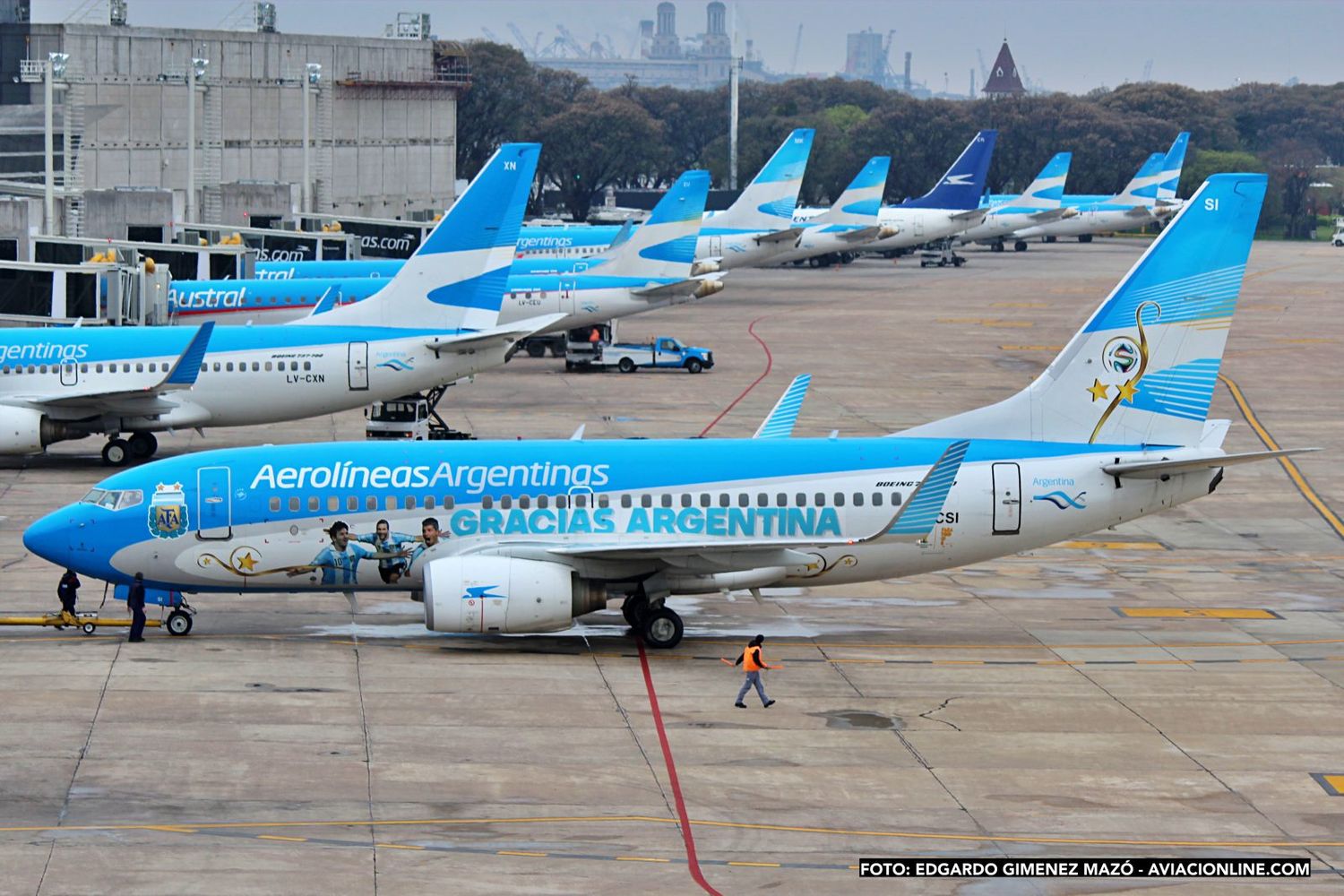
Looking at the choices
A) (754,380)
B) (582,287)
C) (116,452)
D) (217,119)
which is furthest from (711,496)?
(217,119)

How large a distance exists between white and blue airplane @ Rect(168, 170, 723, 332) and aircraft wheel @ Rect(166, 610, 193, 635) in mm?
38017

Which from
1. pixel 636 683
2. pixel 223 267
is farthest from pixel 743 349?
→ pixel 636 683

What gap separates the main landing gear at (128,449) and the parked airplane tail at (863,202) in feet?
252

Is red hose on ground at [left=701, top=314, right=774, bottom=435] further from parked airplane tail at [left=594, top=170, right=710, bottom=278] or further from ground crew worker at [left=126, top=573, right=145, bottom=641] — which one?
ground crew worker at [left=126, top=573, right=145, bottom=641]

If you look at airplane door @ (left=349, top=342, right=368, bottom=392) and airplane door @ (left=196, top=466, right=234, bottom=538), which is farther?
airplane door @ (left=349, top=342, right=368, bottom=392)

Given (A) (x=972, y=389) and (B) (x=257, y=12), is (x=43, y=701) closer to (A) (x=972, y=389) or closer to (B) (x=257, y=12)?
(A) (x=972, y=389)

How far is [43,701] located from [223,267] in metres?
53.9

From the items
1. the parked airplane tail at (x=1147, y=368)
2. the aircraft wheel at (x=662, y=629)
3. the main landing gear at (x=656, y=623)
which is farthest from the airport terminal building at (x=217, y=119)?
the parked airplane tail at (x=1147, y=368)

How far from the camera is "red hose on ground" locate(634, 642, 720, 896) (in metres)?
23.0

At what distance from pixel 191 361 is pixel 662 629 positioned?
82.5ft

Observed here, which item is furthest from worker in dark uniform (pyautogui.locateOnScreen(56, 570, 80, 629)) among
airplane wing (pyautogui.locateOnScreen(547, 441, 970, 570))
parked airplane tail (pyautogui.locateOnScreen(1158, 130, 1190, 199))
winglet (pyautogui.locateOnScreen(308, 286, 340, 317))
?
parked airplane tail (pyautogui.locateOnScreen(1158, 130, 1190, 199))

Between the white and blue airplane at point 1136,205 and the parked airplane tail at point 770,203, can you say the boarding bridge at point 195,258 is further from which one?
the white and blue airplane at point 1136,205

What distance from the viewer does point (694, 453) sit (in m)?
36.0

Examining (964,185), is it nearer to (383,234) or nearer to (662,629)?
(383,234)
